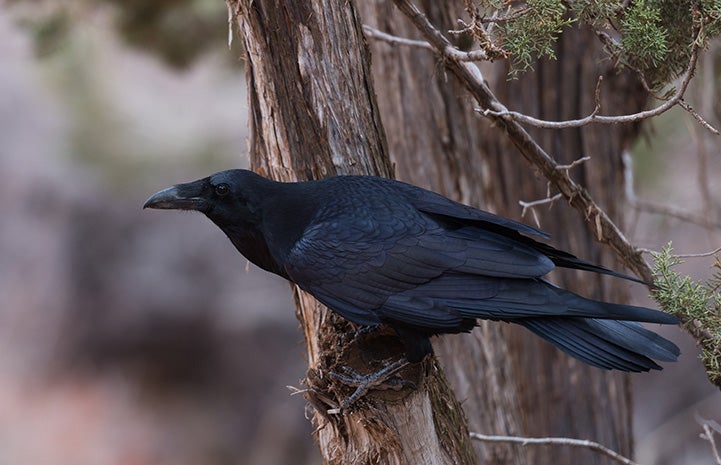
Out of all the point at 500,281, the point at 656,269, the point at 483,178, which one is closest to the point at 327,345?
the point at 500,281

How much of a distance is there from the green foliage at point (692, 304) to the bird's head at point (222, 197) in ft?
4.78

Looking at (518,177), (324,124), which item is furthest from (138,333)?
(324,124)

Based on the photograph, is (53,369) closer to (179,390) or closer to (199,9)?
(179,390)

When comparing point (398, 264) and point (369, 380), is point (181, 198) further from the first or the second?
point (369, 380)

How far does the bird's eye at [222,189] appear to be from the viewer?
10.1 ft

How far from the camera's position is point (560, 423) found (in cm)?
487

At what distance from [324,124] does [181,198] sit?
0.62 meters

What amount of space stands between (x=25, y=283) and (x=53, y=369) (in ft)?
3.84

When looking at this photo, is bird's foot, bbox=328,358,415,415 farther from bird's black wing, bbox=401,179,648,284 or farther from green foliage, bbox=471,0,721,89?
green foliage, bbox=471,0,721,89

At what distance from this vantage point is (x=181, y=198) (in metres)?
3.07

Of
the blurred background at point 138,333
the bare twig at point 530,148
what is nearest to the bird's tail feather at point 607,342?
the bare twig at point 530,148

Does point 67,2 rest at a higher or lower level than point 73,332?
higher

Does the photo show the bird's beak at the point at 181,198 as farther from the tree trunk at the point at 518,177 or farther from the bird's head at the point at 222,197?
the tree trunk at the point at 518,177

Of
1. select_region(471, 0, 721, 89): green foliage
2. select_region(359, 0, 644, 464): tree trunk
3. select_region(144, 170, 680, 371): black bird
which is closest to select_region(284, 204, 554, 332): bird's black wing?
select_region(144, 170, 680, 371): black bird
